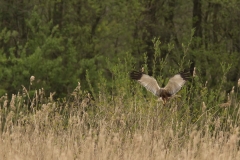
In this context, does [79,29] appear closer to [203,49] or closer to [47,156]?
[203,49]

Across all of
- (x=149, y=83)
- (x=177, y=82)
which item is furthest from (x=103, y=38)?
(x=149, y=83)

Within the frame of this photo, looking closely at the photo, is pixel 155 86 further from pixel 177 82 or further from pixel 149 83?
pixel 177 82

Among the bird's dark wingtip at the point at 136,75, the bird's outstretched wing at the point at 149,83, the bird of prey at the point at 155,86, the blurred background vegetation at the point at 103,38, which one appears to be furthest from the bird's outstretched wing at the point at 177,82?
the blurred background vegetation at the point at 103,38

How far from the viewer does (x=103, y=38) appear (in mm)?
21766

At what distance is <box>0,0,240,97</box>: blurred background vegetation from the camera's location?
19.6 m

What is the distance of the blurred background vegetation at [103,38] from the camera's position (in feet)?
64.2

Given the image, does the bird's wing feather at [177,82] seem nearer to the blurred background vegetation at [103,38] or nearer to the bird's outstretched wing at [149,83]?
the bird's outstretched wing at [149,83]

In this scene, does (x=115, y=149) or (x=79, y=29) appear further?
(x=79, y=29)

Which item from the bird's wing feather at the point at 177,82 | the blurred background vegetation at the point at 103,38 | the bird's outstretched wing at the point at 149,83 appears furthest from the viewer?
the blurred background vegetation at the point at 103,38

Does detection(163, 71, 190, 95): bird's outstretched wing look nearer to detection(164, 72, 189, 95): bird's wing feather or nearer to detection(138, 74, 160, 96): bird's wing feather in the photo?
detection(164, 72, 189, 95): bird's wing feather

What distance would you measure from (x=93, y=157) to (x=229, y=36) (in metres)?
14.2

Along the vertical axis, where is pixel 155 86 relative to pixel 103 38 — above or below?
above

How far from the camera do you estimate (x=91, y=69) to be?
67.0ft

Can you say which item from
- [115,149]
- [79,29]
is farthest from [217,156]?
[79,29]
